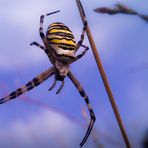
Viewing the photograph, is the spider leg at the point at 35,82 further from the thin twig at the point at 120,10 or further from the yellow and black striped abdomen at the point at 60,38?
the thin twig at the point at 120,10

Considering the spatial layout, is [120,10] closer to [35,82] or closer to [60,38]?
[60,38]

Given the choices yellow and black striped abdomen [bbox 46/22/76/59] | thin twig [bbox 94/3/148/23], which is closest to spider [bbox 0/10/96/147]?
yellow and black striped abdomen [bbox 46/22/76/59]

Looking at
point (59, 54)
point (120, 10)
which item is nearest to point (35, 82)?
point (59, 54)

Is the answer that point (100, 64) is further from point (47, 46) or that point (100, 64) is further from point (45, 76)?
point (45, 76)

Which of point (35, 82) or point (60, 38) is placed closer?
point (60, 38)

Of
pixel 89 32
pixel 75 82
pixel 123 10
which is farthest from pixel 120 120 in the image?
pixel 75 82

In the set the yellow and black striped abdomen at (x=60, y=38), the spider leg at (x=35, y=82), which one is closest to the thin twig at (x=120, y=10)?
the yellow and black striped abdomen at (x=60, y=38)

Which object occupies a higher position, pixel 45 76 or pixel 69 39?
pixel 69 39
